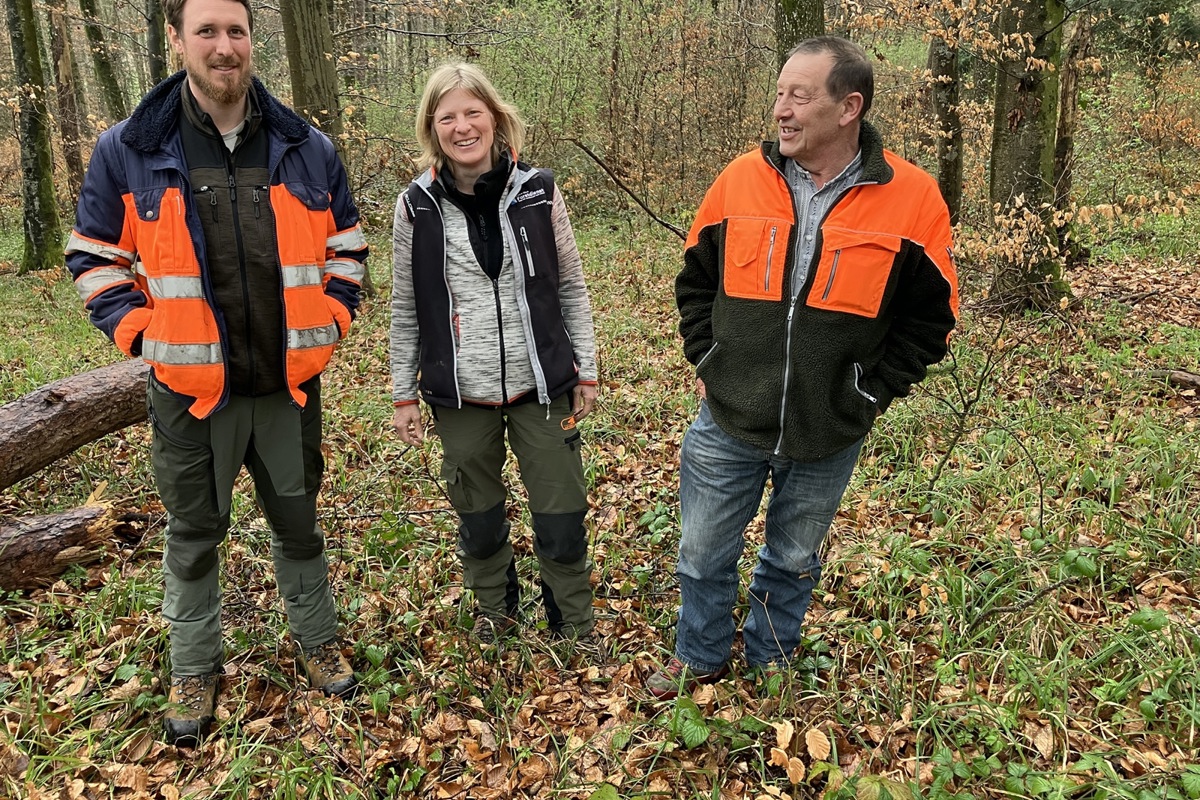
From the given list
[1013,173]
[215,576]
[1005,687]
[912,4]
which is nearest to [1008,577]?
[1005,687]

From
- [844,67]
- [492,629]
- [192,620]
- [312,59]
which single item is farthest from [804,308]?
[312,59]

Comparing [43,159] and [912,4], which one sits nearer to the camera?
[912,4]

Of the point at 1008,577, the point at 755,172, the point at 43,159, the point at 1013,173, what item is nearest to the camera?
the point at 755,172

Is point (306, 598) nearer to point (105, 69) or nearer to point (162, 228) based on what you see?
point (162, 228)

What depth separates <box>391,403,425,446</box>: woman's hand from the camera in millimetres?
3072

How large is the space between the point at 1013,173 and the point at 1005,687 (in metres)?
5.48

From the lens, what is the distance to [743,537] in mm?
2820

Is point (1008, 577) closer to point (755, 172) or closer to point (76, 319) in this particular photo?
point (755, 172)

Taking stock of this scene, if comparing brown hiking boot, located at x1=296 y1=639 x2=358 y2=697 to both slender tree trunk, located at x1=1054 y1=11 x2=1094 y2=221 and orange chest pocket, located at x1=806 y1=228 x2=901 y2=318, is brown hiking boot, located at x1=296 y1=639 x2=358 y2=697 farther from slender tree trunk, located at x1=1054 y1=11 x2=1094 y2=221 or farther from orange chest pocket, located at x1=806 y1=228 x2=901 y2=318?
slender tree trunk, located at x1=1054 y1=11 x2=1094 y2=221

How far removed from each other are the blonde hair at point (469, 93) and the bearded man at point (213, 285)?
364 millimetres

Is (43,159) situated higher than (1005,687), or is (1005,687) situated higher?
(43,159)

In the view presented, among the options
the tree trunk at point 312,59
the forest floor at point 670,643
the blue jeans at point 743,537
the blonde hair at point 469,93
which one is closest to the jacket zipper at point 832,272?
the blue jeans at point 743,537

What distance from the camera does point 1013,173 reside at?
676 centimetres

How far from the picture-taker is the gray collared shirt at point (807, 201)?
238 cm
